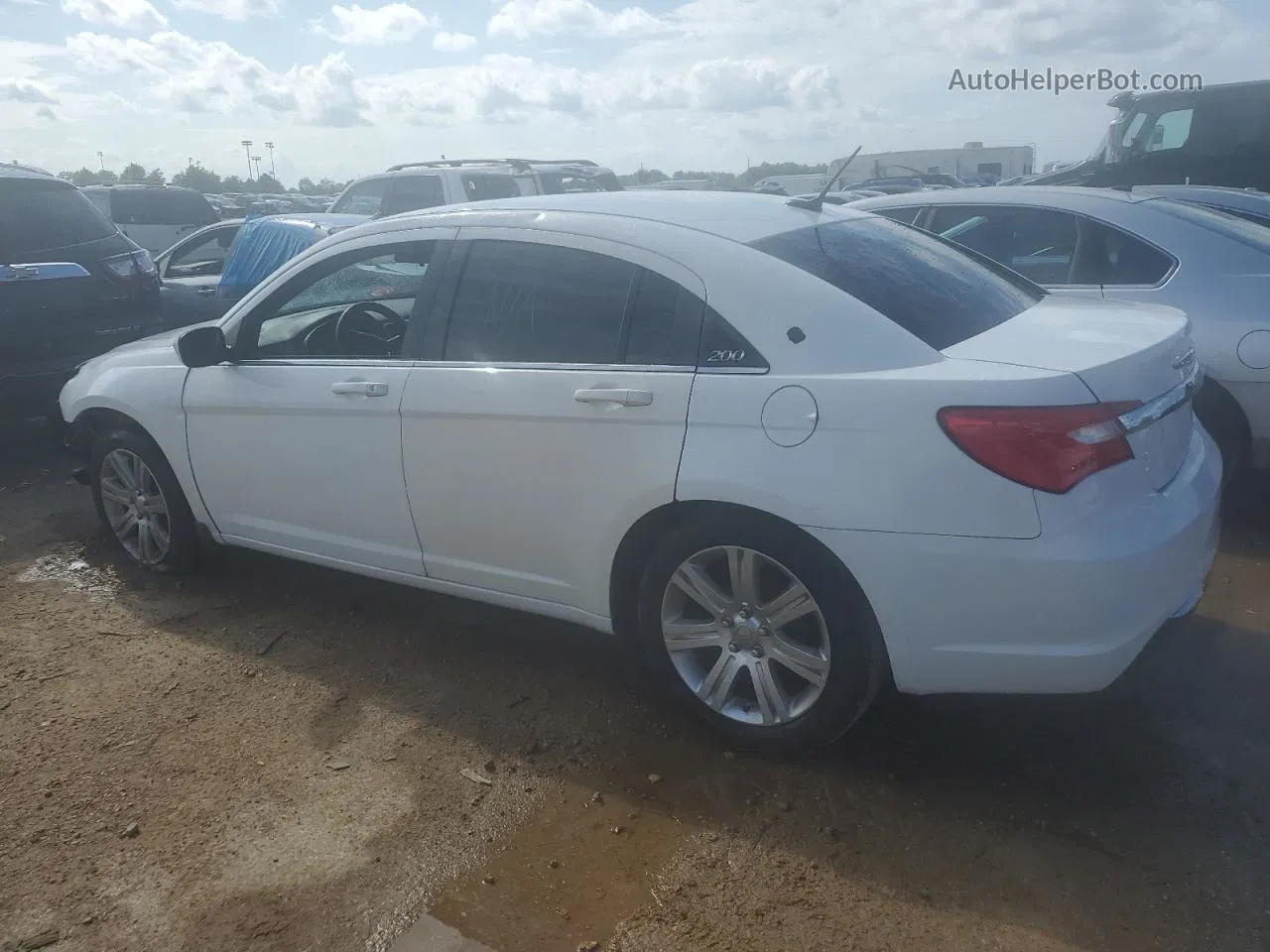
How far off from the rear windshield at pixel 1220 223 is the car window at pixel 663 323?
3.30 m

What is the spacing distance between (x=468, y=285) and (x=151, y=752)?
1884 mm

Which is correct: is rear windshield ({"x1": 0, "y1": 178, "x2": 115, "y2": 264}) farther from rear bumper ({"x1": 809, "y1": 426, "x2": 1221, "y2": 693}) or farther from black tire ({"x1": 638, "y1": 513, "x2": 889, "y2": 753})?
rear bumper ({"x1": 809, "y1": 426, "x2": 1221, "y2": 693})

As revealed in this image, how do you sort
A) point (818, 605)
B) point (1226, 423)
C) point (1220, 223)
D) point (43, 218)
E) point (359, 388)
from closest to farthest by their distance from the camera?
point (818, 605) → point (359, 388) → point (1226, 423) → point (1220, 223) → point (43, 218)

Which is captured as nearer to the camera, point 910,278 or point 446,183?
point 910,278

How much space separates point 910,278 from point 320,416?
2.20 m

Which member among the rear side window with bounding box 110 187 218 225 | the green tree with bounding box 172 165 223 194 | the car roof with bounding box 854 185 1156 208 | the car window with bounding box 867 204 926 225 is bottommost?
the green tree with bounding box 172 165 223 194

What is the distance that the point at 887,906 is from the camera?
2.66 meters

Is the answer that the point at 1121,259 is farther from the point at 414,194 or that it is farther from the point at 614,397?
the point at 414,194

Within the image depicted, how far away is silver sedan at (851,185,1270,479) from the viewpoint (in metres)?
4.86

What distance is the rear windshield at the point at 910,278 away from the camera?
321cm

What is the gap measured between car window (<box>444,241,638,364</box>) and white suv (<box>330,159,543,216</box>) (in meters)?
7.27

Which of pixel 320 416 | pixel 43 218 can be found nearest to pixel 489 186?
pixel 43 218

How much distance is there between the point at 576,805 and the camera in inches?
124

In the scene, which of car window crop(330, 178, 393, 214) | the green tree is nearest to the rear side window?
car window crop(330, 178, 393, 214)
